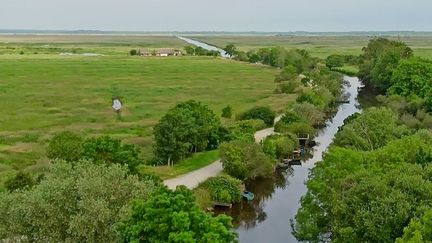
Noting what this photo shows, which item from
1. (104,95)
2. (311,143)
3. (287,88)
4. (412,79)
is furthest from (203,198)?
(287,88)

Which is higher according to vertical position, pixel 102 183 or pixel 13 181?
pixel 102 183

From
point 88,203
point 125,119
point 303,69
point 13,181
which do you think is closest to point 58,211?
point 88,203

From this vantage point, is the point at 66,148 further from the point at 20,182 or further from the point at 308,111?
the point at 308,111

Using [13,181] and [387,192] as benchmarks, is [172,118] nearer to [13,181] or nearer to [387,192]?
[13,181]

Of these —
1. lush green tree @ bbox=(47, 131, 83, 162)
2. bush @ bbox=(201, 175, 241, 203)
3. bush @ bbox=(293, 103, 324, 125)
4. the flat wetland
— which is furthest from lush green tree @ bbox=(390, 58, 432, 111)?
lush green tree @ bbox=(47, 131, 83, 162)

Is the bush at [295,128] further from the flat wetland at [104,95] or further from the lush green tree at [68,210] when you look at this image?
the lush green tree at [68,210]

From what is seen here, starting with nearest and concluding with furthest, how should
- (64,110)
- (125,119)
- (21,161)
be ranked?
(21,161) → (125,119) → (64,110)

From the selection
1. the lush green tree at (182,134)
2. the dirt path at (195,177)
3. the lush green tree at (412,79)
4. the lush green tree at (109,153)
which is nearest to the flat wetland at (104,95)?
the dirt path at (195,177)
